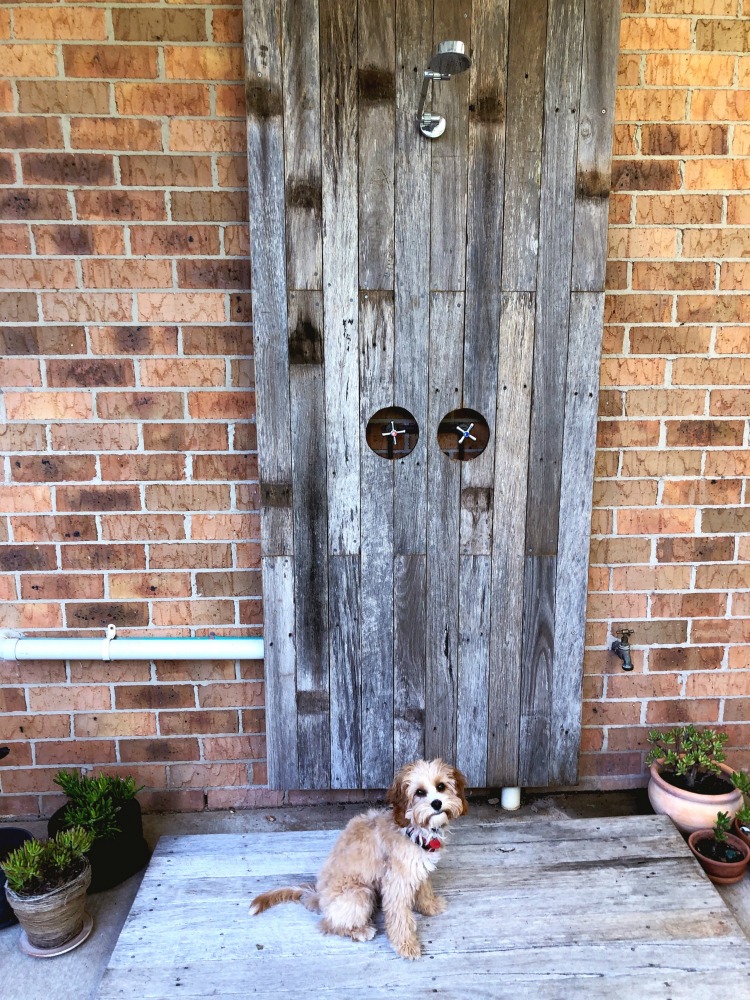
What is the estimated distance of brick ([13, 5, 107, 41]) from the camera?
200cm

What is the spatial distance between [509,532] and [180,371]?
3.63 ft

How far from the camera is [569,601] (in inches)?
89.4

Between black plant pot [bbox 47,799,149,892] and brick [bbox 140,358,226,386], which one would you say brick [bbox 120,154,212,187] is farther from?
black plant pot [bbox 47,799,149,892]

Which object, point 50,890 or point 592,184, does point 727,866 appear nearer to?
point 50,890

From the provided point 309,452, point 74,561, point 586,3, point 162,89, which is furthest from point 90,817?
point 586,3

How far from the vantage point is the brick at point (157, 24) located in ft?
6.59

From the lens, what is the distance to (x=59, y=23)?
79.0 inches

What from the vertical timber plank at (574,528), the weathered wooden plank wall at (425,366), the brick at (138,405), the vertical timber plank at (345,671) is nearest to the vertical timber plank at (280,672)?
the weathered wooden plank wall at (425,366)

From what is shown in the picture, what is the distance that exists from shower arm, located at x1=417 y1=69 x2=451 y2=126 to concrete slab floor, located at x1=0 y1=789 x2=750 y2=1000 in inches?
83.6

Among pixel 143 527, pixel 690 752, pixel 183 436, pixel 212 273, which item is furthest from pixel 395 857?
pixel 212 273

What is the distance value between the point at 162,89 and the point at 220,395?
866mm

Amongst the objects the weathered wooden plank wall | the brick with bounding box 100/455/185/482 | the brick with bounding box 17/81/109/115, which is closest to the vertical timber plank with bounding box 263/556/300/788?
the weathered wooden plank wall

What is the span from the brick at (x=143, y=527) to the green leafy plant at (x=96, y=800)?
2.44 ft

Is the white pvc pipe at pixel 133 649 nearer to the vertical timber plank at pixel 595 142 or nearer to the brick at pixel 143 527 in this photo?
the brick at pixel 143 527
